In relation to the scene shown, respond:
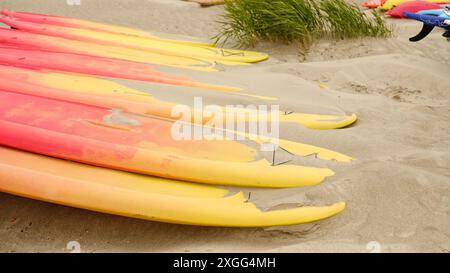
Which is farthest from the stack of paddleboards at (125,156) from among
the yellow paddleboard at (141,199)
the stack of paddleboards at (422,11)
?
the stack of paddleboards at (422,11)

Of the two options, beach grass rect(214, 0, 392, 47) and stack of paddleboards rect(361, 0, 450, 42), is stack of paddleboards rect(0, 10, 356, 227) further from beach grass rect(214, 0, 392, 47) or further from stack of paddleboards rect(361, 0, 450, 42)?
beach grass rect(214, 0, 392, 47)

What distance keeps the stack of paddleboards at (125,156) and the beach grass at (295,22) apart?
1.68 m

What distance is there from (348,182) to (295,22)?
8.86 ft

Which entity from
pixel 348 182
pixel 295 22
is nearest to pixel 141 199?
pixel 348 182

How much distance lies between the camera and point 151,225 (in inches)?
85.3

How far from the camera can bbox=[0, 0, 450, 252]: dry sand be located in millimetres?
1959

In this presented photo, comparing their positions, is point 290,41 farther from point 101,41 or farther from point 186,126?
point 186,126

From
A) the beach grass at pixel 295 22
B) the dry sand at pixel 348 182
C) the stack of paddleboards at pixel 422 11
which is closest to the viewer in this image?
the dry sand at pixel 348 182

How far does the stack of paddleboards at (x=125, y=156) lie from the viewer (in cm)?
202

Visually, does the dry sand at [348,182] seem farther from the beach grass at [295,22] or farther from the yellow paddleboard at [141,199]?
the beach grass at [295,22]

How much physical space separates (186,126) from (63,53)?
1.45m

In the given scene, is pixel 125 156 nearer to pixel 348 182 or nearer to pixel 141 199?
pixel 141 199

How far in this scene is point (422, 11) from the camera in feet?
12.9

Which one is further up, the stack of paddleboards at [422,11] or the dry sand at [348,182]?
the stack of paddleboards at [422,11]
